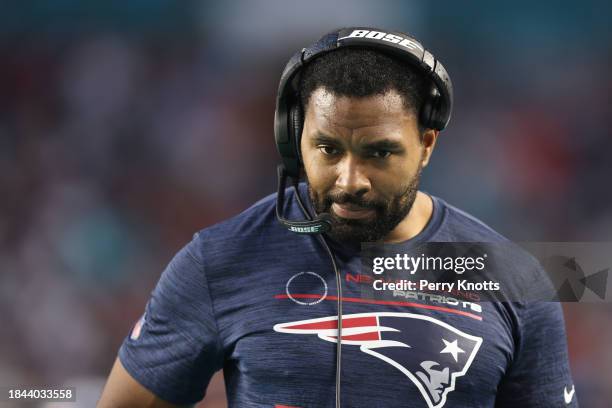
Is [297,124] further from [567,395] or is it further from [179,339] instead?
[567,395]

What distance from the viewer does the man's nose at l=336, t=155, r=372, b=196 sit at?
1524 mm

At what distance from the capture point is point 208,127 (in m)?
3.71

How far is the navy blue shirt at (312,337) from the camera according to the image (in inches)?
62.2

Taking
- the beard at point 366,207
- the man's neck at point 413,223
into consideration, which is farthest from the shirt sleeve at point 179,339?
the man's neck at point 413,223

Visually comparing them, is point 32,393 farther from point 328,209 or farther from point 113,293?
point 328,209

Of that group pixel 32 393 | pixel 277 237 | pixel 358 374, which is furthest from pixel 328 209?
A: pixel 32 393

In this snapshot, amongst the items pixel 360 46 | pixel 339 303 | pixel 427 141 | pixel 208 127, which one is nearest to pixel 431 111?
pixel 427 141

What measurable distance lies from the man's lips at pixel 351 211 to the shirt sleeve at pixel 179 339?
0.33 metres

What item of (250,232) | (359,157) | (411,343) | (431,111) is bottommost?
(411,343)

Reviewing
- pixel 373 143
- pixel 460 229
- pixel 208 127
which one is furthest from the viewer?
pixel 208 127

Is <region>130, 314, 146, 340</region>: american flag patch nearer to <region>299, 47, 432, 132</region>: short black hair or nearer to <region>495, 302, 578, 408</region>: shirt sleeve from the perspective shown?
<region>299, 47, 432, 132</region>: short black hair

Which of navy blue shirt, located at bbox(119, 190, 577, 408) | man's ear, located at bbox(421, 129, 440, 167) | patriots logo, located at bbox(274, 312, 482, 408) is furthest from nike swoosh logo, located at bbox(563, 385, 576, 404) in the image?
man's ear, located at bbox(421, 129, 440, 167)

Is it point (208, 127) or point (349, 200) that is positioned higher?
point (208, 127)

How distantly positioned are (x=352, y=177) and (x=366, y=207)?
0.08m
